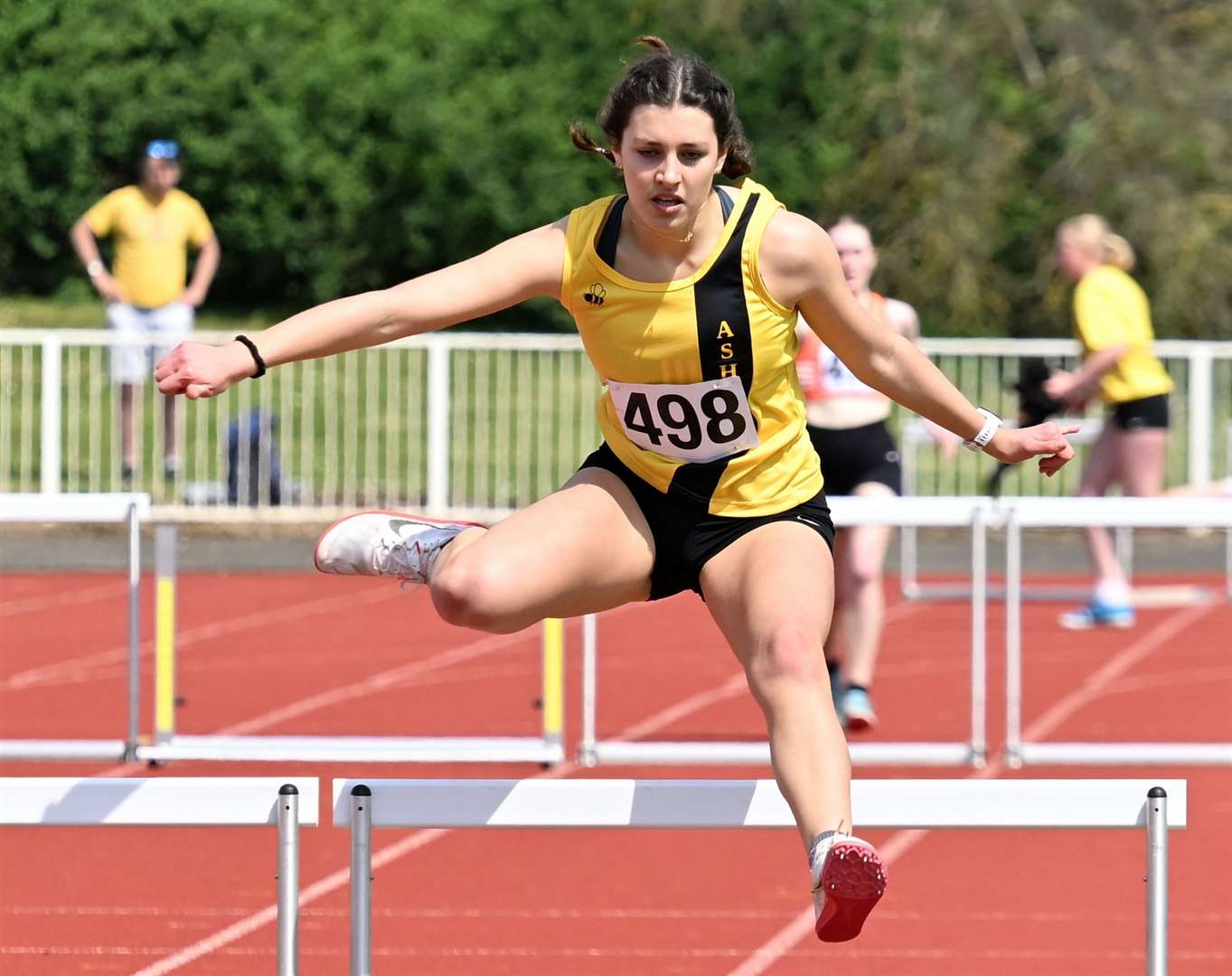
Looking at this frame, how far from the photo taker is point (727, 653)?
1125 cm

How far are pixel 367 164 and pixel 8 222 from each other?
16.1 feet

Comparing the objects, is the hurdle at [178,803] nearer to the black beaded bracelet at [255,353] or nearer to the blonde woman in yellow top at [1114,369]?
the black beaded bracelet at [255,353]

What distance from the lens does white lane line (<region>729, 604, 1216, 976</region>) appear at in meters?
5.67

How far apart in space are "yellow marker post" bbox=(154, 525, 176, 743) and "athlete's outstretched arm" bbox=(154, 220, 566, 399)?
360 cm

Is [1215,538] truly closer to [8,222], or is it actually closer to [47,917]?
[47,917]

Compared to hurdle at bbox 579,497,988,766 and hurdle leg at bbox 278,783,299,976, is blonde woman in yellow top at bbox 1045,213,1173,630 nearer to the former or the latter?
hurdle at bbox 579,497,988,766

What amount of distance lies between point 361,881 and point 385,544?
2.87 ft

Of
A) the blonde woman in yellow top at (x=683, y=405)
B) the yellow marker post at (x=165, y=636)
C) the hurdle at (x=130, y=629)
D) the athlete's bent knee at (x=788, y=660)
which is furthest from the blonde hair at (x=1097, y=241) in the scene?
the athlete's bent knee at (x=788, y=660)

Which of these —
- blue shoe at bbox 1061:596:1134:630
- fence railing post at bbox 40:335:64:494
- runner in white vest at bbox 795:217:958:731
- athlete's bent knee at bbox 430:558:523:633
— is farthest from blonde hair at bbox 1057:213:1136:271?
athlete's bent knee at bbox 430:558:523:633

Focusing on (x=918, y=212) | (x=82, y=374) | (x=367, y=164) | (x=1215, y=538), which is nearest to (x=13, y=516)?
(x=82, y=374)

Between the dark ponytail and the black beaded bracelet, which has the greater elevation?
the dark ponytail

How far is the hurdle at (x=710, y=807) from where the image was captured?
4.21 m

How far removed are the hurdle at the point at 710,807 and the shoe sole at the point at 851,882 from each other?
0.74ft

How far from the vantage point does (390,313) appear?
173 inches
